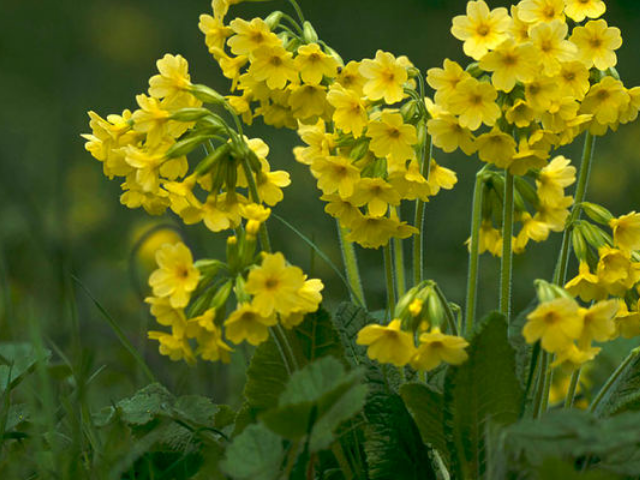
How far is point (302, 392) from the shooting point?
157 centimetres

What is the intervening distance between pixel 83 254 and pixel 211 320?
285cm

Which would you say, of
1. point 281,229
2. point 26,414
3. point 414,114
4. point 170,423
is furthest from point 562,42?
point 281,229

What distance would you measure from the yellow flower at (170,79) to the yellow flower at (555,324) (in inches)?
32.9

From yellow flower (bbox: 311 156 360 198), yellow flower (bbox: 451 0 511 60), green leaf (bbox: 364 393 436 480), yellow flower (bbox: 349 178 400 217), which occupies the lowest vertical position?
green leaf (bbox: 364 393 436 480)

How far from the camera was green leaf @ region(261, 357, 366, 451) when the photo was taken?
60.1 inches

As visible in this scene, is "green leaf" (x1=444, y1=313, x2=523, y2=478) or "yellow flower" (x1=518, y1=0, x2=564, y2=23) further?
"yellow flower" (x1=518, y1=0, x2=564, y2=23)

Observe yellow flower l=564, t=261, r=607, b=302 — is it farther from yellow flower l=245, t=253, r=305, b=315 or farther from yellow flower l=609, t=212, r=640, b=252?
yellow flower l=245, t=253, r=305, b=315

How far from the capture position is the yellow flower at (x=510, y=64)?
5.74ft

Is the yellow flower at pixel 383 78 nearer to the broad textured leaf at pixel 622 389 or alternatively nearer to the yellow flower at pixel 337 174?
the yellow flower at pixel 337 174

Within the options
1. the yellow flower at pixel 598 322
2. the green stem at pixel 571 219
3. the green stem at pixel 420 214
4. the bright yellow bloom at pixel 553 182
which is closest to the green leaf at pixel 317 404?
the yellow flower at pixel 598 322

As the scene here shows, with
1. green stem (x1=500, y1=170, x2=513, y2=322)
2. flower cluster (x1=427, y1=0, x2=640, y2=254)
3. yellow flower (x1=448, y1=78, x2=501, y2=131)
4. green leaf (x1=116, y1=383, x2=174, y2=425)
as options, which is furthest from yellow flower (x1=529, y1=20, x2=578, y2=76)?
green leaf (x1=116, y1=383, x2=174, y2=425)

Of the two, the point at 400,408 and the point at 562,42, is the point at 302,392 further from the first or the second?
the point at 562,42

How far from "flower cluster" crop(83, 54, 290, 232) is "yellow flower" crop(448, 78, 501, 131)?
1.25ft

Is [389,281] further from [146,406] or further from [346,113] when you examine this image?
[146,406]
